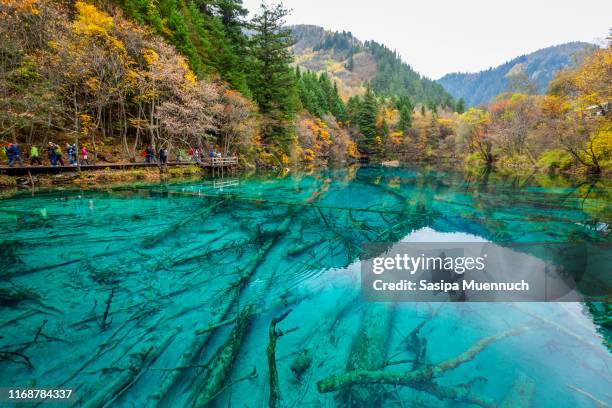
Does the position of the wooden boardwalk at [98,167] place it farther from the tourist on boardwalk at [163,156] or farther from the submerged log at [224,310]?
the submerged log at [224,310]

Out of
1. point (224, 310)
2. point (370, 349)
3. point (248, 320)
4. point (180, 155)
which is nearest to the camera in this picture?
point (370, 349)

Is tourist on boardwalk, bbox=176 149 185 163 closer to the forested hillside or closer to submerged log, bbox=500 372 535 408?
the forested hillside

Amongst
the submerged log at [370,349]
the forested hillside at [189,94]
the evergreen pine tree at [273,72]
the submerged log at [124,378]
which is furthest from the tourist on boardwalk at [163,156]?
the submerged log at [370,349]

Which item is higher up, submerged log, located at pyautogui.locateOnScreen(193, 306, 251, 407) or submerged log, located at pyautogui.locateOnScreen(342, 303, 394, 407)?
submerged log, located at pyautogui.locateOnScreen(193, 306, 251, 407)

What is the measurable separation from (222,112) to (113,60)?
897 cm

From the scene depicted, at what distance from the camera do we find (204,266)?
19.7ft

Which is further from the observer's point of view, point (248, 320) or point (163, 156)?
point (163, 156)

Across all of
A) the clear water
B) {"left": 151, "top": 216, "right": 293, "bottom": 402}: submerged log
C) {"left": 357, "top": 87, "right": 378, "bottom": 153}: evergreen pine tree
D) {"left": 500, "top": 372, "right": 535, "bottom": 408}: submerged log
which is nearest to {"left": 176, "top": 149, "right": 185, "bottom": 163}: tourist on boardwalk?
the clear water

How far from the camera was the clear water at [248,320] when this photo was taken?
2.95m

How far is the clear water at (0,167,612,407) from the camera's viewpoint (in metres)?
2.95

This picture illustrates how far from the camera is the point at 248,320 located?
404 cm

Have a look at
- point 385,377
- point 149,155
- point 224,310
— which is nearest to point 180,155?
point 149,155

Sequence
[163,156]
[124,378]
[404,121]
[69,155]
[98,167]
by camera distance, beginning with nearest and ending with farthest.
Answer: [124,378], [69,155], [98,167], [163,156], [404,121]

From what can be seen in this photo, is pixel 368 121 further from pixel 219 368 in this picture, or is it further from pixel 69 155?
pixel 219 368
